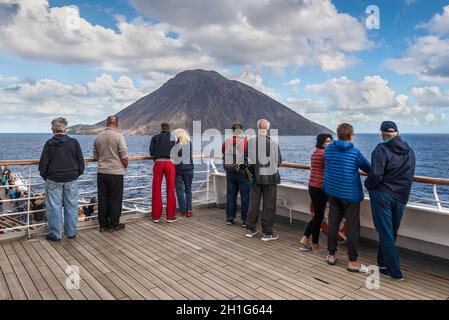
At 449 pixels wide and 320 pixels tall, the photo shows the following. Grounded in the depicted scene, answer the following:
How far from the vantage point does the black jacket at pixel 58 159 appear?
4059 mm

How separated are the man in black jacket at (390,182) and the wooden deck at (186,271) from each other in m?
0.42

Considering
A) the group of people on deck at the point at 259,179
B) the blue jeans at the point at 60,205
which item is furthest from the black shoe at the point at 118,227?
the blue jeans at the point at 60,205

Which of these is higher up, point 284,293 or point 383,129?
point 383,129

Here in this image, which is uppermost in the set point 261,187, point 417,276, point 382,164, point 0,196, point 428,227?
point 382,164

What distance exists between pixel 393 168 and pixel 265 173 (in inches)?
65.1

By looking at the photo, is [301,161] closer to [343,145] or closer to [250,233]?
[250,233]

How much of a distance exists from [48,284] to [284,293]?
2.18 meters

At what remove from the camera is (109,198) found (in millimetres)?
4633

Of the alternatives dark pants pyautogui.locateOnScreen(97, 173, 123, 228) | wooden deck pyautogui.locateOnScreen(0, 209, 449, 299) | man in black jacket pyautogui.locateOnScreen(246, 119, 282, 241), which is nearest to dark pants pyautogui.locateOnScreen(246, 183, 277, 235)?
man in black jacket pyautogui.locateOnScreen(246, 119, 282, 241)

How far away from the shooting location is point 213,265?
11.2 ft

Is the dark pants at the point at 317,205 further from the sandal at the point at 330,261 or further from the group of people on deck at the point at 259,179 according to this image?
the sandal at the point at 330,261

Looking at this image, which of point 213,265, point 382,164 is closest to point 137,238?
point 213,265

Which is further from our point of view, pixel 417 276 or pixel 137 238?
pixel 137 238
